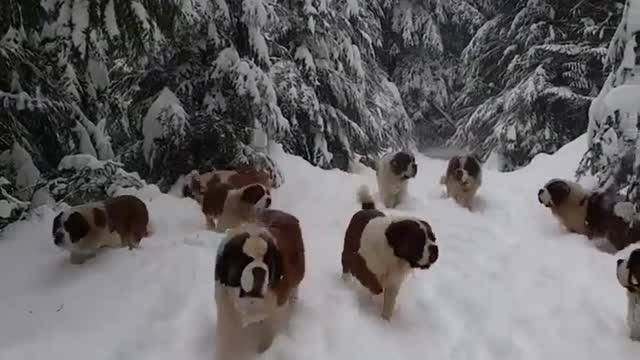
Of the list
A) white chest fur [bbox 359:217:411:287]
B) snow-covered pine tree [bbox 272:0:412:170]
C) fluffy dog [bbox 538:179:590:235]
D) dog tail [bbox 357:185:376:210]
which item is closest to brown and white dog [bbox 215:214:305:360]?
white chest fur [bbox 359:217:411:287]

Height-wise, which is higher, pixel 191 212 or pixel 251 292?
pixel 251 292

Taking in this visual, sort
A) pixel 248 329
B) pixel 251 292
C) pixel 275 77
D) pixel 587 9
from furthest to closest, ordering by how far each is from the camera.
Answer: pixel 587 9 → pixel 275 77 → pixel 248 329 → pixel 251 292

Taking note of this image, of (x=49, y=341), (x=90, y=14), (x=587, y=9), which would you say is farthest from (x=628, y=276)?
(x=587, y=9)

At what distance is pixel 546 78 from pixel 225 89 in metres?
9.48

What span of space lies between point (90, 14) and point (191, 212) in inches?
103

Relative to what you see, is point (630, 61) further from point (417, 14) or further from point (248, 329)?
point (417, 14)

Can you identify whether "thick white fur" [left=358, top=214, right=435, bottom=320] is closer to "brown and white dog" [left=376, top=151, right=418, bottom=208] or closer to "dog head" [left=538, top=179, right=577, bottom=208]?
"dog head" [left=538, top=179, right=577, bottom=208]

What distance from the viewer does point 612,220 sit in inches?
260

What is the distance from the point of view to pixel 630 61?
6.41 meters

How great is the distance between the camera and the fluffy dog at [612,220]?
644 centimetres

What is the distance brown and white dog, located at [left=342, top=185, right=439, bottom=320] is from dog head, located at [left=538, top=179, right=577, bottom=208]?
3.04 metres

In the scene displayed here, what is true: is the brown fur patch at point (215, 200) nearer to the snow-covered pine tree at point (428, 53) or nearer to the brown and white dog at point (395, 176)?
the brown and white dog at point (395, 176)

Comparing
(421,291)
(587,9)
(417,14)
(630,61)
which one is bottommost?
(417,14)

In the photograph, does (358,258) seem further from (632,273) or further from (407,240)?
(632,273)
